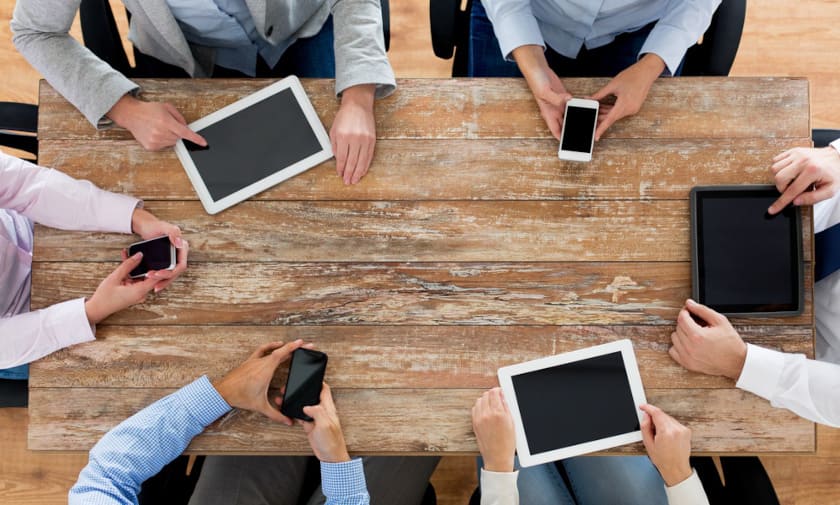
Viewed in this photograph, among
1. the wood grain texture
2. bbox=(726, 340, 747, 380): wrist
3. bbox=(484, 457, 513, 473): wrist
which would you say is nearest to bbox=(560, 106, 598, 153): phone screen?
the wood grain texture

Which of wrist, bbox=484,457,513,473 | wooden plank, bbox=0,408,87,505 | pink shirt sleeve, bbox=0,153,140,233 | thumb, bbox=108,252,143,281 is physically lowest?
wooden plank, bbox=0,408,87,505

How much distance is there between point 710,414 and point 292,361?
33.0 inches

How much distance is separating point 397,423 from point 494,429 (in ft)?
0.63

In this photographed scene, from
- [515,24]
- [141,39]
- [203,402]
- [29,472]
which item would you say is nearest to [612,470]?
[203,402]

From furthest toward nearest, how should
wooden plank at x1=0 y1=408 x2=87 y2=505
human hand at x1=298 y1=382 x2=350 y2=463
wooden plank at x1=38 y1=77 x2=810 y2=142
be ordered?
wooden plank at x1=0 y1=408 x2=87 y2=505, wooden plank at x1=38 y1=77 x2=810 y2=142, human hand at x1=298 y1=382 x2=350 y2=463

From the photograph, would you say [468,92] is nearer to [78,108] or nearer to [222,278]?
[222,278]

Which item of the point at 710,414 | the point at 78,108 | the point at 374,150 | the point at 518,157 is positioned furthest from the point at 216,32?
the point at 710,414

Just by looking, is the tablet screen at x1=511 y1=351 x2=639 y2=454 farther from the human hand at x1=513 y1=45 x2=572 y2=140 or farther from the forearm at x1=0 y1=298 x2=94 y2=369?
the forearm at x1=0 y1=298 x2=94 y2=369

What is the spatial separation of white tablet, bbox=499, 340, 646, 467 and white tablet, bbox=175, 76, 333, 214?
61 centimetres

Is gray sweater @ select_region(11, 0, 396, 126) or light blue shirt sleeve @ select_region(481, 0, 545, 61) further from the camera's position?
light blue shirt sleeve @ select_region(481, 0, 545, 61)

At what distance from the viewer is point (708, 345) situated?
124 centimetres

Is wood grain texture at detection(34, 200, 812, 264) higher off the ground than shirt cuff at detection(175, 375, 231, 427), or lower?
higher

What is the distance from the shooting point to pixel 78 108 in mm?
1314

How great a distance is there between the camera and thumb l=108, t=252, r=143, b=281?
4.18 ft
